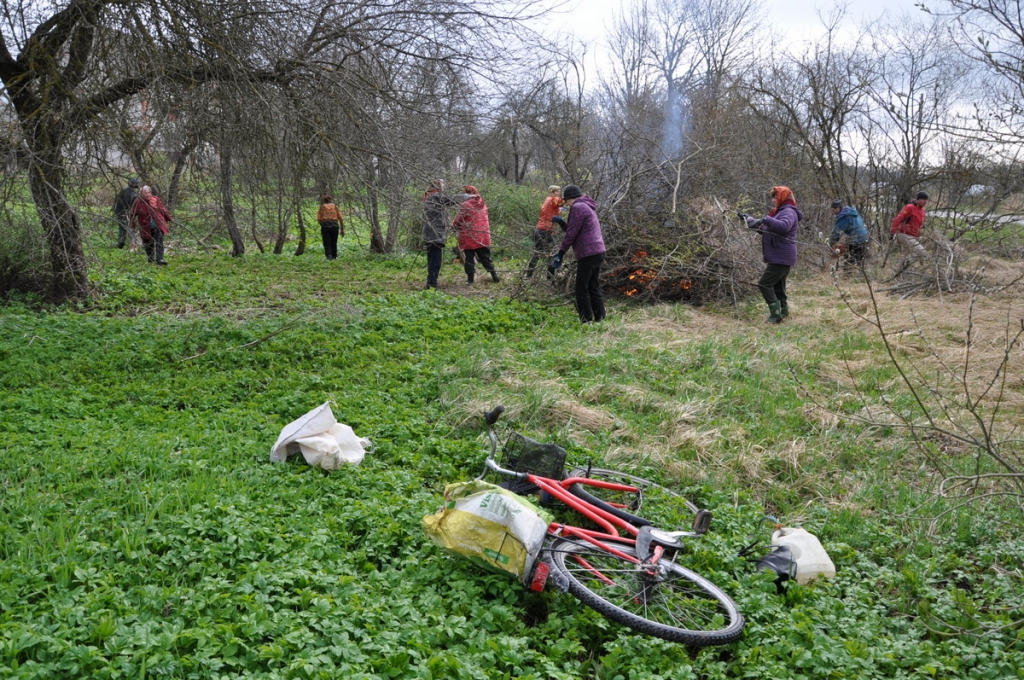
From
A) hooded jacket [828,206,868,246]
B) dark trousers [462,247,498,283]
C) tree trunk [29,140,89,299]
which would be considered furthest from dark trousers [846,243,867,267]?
tree trunk [29,140,89,299]

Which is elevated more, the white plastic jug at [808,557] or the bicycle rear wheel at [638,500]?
the bicycle rear wheel at [638,500]

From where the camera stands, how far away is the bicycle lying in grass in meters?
3.30

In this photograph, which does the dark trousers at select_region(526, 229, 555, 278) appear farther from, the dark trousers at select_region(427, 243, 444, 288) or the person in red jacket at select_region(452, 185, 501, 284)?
the dark trousers at select_region(427, 243, 444, 288)

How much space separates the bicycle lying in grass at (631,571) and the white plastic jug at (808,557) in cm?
44

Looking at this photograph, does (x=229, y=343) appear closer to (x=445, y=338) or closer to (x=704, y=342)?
(x=445, y=338)

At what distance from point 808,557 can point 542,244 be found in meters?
8.64

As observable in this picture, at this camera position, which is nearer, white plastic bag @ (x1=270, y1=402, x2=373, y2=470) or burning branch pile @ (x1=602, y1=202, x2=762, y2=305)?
white plastic bag @ (x1=270, y1=402, x2=373, y2=470)

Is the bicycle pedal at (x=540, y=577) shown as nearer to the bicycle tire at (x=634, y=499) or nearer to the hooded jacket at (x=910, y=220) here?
the bicycle tire at (x=634, y=499)

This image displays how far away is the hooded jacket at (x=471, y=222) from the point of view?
8773 millimetres

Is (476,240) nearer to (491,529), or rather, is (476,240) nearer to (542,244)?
(542,244)

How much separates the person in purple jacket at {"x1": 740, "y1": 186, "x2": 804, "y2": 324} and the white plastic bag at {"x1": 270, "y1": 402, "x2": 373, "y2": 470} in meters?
6.49

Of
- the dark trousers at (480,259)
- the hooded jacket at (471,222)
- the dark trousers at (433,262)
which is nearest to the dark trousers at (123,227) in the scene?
the hooded jacket at (471,222)

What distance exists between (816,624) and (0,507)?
4024mm

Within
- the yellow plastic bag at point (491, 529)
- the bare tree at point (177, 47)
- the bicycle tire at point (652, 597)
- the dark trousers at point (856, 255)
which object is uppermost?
the bare tree at point (177, 47)
